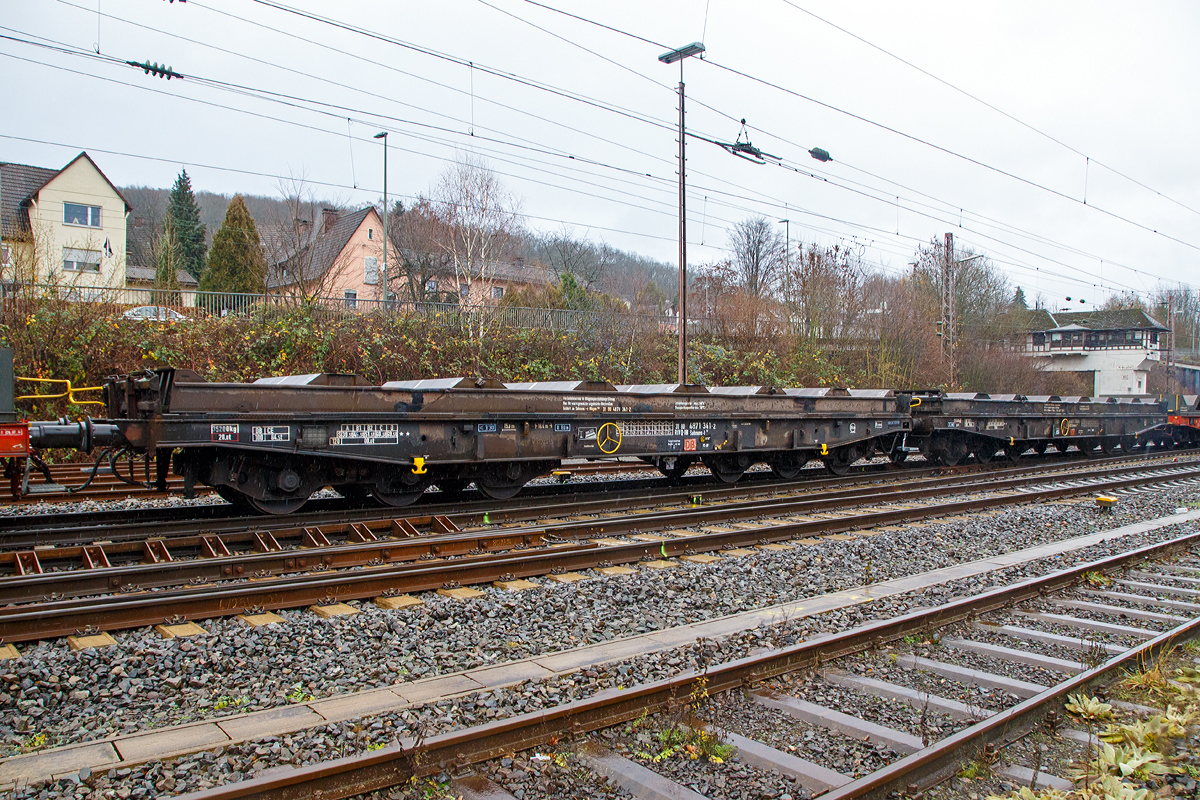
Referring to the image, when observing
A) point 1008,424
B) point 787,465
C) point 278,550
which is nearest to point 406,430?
point 278,550

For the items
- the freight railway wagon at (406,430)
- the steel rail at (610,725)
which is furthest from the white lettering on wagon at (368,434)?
the steel rail at (610,725)

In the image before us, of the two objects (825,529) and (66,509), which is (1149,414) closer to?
(825,529)

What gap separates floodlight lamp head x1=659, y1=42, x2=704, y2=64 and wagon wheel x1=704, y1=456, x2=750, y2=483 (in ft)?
26.6

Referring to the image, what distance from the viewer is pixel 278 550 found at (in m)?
7.88

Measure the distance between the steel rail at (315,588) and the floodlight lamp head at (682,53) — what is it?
34.1 ft

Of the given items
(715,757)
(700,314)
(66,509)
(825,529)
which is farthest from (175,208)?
(715,757)

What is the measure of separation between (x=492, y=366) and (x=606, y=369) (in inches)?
175

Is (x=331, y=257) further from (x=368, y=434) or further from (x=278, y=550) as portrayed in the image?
(x=278, y=550)

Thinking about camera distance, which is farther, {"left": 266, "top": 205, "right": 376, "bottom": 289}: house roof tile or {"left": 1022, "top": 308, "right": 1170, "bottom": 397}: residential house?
{"left": 1022, "top": 308, "right": 1170, "bottom": 397}: residential house

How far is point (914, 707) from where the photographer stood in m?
4.57

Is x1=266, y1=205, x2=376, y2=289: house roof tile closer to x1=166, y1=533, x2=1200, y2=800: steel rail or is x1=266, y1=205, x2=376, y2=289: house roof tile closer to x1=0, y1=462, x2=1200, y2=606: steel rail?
x1=0, y1=462, x2=1200, y2=606: steel rail

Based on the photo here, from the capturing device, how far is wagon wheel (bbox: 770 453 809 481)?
14.8 meters

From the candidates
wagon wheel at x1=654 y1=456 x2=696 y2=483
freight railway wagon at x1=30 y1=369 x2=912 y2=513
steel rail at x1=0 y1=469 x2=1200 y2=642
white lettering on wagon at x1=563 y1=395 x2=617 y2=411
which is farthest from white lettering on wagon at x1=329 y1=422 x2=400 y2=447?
wagon wheel at x1=654 y1=456 x2=696 y2=483

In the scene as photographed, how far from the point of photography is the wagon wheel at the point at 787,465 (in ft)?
48.7
